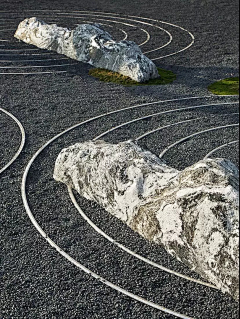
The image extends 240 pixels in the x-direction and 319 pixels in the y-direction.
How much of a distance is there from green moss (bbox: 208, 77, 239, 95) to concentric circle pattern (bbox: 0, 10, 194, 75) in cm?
386

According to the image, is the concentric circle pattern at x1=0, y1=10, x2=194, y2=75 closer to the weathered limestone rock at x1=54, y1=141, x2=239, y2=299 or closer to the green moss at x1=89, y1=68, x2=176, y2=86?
the green moss at x1=89, y1=68, x2=176, y2=86

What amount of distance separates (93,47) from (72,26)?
7.53m

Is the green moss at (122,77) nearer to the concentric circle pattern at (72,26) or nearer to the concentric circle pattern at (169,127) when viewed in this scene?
the concentric circle pattern at (72,26)

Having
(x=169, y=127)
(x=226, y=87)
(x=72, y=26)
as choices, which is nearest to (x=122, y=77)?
(x=226, y=87)

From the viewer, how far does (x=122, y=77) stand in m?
20.5

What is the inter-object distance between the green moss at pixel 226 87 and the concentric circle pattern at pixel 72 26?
12.7 ft

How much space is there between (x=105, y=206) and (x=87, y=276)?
7.72 ft

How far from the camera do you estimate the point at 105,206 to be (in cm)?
1195

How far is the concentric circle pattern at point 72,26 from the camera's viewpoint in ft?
71.4

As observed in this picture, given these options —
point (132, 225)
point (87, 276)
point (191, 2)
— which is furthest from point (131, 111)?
point (191, 2)

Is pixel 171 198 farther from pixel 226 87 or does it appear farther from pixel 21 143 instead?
pixel 226 87

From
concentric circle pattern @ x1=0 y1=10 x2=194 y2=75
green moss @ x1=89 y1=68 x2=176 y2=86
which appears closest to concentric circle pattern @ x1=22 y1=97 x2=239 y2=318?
green moss @ x1=89 y1=68 x2=176 y2=86

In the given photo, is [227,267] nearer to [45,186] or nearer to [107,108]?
[45,186]

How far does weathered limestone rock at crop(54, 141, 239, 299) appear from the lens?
9219mm
